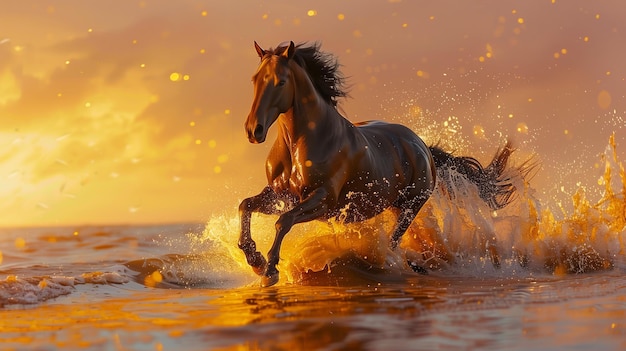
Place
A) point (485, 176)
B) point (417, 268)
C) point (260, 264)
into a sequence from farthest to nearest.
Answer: point (485, 176)
point (417, 268)
point (260, 264)

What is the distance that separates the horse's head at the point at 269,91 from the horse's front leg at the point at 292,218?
0.64 metres

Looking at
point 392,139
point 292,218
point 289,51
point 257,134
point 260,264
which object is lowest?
point 260,264

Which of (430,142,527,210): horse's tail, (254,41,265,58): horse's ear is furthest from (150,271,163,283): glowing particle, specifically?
(430,142,527,210): horse's tail

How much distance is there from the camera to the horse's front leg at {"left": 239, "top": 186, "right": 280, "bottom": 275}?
20.7 feet

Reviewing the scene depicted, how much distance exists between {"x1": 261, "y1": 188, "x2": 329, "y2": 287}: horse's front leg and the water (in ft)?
0.49

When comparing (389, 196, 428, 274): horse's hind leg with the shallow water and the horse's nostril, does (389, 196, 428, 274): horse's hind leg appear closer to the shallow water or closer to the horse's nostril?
the shallow water

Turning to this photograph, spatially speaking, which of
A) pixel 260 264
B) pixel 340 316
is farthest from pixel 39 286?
pixel 340 316

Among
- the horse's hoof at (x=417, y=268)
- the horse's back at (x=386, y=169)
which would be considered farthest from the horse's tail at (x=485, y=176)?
the horse's hoof at (x=417, y=268)

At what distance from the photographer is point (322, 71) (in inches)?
264

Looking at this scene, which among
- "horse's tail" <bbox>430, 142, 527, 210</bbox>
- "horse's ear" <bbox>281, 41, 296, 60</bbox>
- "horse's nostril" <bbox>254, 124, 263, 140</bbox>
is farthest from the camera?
"horse's tail" <bbox>430, 142, 527, 210</bbox>

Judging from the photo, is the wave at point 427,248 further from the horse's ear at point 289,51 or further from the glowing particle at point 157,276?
the horse's ear at point 289,51

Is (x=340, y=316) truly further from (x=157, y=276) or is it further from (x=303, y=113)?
(x=157, y=276)

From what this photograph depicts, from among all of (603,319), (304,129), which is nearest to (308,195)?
(304,129)

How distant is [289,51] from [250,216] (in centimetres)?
143
